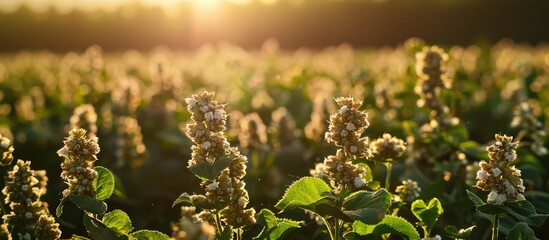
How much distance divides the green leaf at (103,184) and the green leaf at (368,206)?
113 centimetres

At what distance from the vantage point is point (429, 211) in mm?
3299

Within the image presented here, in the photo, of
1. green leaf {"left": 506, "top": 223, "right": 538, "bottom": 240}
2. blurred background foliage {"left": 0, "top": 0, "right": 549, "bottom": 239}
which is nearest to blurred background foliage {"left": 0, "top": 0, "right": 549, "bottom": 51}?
blurred background foliage {"left": 0, "top": 0, "right": 549, "bottom": 239}

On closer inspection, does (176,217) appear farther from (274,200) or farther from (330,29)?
(330,29)

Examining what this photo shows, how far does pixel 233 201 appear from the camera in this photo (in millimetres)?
3176

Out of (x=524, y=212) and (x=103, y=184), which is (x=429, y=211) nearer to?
(x=524, y=212)

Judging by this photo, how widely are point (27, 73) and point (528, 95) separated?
9851 mm

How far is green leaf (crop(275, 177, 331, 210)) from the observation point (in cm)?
305

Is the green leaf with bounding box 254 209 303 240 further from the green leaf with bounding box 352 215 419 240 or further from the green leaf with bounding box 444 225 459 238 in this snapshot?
the green leaf with bounding box 444 225 459 238

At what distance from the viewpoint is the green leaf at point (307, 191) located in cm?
305

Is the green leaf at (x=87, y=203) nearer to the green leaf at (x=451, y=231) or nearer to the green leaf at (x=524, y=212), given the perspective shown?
the green leaf at (x=451, y=231)

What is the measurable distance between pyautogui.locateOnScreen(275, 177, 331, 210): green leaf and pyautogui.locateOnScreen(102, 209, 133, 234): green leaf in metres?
0.81

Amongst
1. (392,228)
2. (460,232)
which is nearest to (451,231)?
(460,232)

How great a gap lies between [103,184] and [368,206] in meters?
1.29

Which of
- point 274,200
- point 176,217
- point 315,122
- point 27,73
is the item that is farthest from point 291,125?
point 27,73
